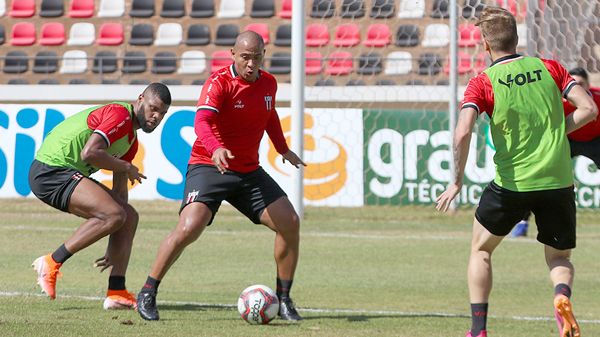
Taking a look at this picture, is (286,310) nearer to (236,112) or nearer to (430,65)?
(236,112)

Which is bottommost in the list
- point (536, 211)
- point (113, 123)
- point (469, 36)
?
point (536, 211)

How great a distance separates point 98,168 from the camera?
28.4ft

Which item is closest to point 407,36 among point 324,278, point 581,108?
point 324,278

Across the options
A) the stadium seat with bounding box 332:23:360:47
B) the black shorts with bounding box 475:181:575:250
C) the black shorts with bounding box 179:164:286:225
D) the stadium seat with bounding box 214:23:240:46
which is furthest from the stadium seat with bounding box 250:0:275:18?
the black shorts with bounding box 475:181:575:250

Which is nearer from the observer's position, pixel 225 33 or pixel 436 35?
pixel 436 35

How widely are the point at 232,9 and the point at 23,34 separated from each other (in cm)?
493

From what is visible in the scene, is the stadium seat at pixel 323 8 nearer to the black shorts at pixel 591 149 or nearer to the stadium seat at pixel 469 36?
the stadium seat at pixel 469 36

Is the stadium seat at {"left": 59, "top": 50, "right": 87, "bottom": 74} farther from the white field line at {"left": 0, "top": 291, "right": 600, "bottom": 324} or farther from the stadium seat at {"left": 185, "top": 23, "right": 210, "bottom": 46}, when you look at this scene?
the white field line at {"left": 0, "top": 291, "right": 600, "bottom": 324}

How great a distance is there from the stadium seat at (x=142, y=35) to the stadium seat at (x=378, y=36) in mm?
5699

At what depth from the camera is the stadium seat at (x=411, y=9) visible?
22.0m

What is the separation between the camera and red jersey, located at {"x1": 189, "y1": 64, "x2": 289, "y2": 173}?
8180mm

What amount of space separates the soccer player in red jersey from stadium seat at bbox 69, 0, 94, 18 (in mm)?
20216

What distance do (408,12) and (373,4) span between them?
1.57 meters

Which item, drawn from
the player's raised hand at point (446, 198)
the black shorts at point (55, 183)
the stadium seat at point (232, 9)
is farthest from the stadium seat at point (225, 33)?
the player's raised hand at point (446, 198)
